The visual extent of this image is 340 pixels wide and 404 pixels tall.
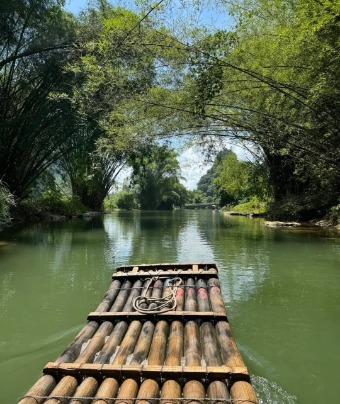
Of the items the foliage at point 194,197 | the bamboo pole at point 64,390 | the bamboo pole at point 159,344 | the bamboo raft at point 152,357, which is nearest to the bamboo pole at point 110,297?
the bamboo raft at point 152,357

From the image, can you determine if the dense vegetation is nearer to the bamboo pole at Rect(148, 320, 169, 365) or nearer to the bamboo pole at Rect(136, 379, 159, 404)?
the bamboo pole at Rect(148, 320, 169, 365)

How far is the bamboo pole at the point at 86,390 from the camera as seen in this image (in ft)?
6.86

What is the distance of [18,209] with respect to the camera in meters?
18.0

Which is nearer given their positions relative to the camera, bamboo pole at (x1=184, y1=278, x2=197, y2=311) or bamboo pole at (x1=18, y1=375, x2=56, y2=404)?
bamboo pole at (x1=18, y1=375, x2=56, y2=404)

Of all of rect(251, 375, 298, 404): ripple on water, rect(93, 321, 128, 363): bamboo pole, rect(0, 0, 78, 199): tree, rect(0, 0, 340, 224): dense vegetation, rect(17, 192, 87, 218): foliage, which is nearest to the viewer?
rect(93, 321, 128, 363): bamboo pole

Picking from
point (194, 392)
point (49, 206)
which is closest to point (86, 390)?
point (194, 392)

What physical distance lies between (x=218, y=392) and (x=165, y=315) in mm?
1227

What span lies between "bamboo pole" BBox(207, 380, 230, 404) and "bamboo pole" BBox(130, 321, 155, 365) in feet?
1.92

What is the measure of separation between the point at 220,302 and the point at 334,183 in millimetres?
13285

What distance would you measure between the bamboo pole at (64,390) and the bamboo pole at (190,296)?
1.47 metres

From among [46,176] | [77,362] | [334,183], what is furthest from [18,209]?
[77,362]

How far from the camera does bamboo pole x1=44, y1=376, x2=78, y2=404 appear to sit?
2.07m

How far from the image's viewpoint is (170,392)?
84.6 inches

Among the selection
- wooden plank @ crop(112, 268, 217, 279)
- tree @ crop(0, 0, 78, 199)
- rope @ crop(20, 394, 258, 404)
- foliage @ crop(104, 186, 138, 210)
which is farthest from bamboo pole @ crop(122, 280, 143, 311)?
foliage @ crop(104, 186, 138, 210)
